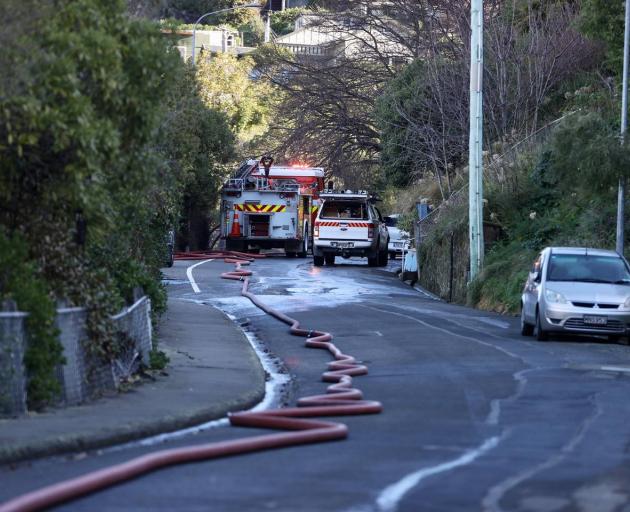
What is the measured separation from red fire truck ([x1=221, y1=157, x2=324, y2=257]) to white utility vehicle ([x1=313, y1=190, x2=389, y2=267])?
3.36 metres

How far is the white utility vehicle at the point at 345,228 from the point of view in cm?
4606

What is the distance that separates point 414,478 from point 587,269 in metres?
14.5

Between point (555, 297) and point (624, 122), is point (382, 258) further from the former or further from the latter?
point (555, 297)

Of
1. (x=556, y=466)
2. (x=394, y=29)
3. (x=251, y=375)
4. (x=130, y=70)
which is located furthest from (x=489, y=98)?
(x=556, y=466)

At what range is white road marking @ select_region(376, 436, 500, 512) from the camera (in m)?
8.58

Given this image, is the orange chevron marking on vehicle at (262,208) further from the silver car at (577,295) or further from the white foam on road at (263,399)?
the silver car at (577,295)

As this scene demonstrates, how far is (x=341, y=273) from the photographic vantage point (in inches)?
1638

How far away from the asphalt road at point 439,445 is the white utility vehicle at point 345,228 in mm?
22222

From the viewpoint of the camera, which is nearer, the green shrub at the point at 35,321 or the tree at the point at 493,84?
the green shrub at the point at 35,321

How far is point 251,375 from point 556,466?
23.6 feet

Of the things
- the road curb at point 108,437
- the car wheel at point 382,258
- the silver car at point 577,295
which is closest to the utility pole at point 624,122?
the silver car at point 577,295

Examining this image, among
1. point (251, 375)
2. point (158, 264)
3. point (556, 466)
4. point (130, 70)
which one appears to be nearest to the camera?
point (556, 466)

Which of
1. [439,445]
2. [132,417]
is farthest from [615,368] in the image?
[132,417]

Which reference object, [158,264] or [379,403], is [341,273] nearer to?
[158,264]
